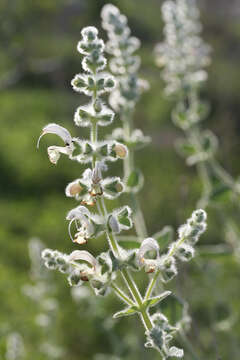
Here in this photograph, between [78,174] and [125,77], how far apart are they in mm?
→ 3468

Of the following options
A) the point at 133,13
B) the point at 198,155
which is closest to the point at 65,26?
the point at 133,13

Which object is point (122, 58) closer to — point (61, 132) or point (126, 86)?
point (126, 86)

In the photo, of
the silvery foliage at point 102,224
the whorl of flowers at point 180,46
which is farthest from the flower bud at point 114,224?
the whorl of flowers at point 180,46

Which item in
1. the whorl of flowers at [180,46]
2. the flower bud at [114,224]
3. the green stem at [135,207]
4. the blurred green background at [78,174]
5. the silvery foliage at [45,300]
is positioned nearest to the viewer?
the flower bud at [114,224]

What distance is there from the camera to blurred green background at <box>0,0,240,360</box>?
2518 mm

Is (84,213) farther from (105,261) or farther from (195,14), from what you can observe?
(195,14)

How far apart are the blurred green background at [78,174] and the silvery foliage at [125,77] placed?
255 millimetres

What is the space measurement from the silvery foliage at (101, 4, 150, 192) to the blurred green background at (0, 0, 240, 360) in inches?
10.0

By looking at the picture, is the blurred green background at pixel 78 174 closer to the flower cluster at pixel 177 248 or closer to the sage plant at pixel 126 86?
the sage plant at pixel 126 86

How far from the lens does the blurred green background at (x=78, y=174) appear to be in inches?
99.1

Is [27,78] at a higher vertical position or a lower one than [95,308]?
higher

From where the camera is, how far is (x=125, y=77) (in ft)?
6.11

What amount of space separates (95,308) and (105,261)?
140 centimetres

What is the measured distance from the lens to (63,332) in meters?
3.20
